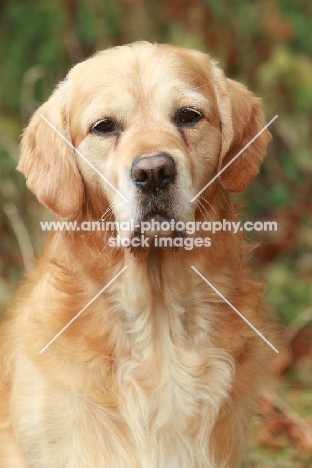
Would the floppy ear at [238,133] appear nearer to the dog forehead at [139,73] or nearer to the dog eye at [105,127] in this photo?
the dog forehead at [139,73]

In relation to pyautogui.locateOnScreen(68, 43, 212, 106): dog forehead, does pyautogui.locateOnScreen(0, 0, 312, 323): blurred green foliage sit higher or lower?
lower

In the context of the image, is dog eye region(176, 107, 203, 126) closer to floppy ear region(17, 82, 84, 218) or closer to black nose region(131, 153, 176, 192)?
black nose region(131, 153, 176, 192)

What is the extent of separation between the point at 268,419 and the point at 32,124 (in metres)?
2.58

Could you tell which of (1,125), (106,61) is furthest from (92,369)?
(1,125)

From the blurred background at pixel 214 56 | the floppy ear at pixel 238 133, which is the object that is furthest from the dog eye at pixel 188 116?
the blurred background at pixel 214 56

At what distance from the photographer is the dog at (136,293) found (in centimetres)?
321

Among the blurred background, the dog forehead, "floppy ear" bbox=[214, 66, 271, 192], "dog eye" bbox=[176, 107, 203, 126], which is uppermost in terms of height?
the dog forehead

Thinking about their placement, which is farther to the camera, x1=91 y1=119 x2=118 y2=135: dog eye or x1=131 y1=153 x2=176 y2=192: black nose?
x1=91 y1=119 x2=118 y2=135: dog eye

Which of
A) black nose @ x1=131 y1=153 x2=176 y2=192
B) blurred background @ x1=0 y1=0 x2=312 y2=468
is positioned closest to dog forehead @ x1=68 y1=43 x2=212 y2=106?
black nose @ x1=131 y1=153 x2=176 y2=192

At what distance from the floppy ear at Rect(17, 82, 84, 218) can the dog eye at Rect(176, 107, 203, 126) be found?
48 cm

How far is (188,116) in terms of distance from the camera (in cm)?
325

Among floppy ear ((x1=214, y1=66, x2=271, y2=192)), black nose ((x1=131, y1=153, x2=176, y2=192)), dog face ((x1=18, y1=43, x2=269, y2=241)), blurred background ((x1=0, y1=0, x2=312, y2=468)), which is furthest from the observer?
blurred background ((x1=0, y1=0, x2=312, y2=468))

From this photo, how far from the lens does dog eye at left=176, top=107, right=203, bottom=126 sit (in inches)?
127

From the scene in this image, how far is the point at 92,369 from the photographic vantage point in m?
3.24
